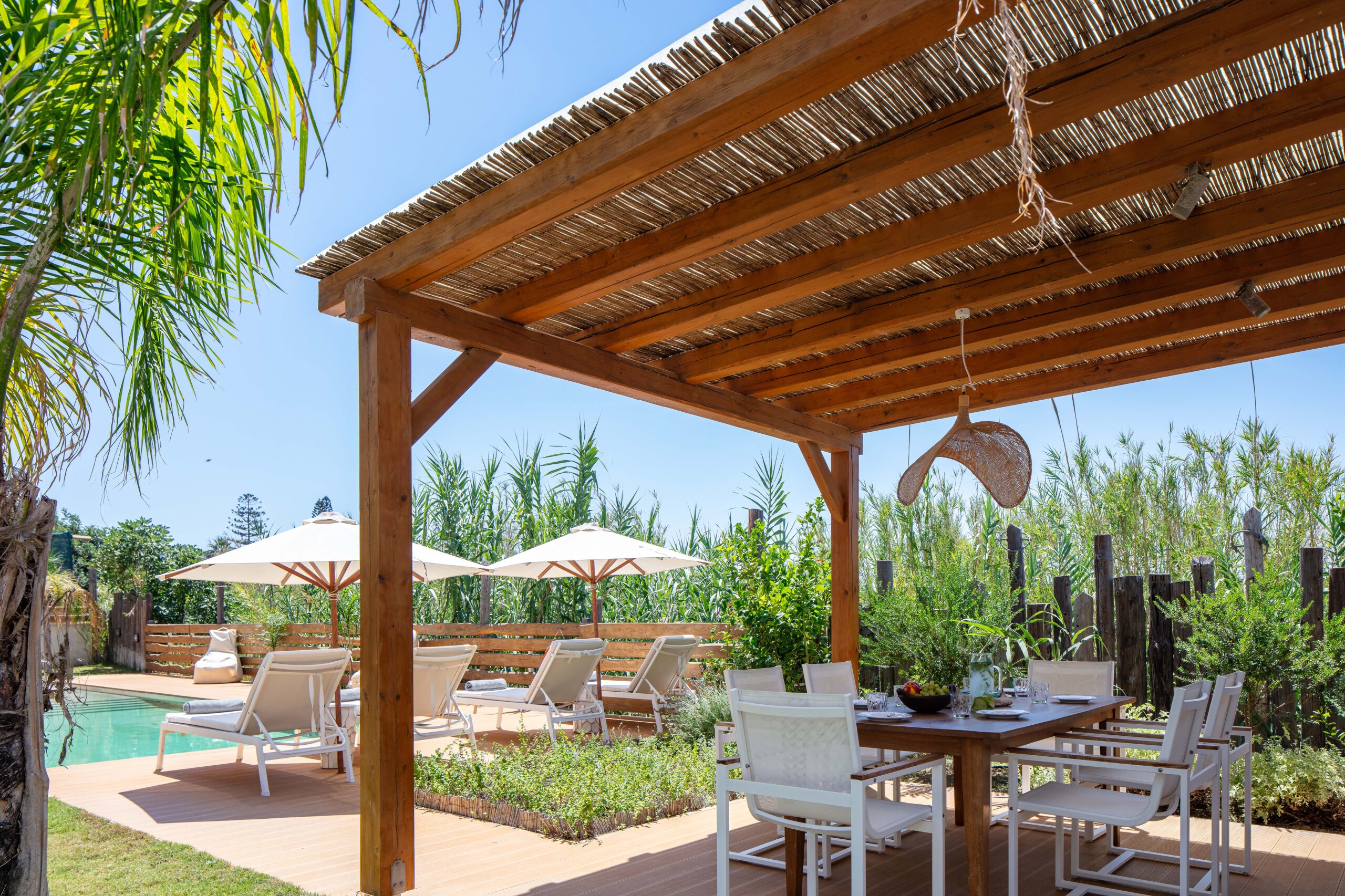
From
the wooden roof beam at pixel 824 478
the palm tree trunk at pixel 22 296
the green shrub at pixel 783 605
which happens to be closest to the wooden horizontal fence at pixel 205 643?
the green shrub at pixel 783 605

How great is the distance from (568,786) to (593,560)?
3.49 m

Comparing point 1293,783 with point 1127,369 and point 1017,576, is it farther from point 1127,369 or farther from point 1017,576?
point 1127,369

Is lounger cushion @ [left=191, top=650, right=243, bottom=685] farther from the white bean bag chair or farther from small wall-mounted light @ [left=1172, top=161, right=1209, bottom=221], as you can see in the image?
small wall-mounted light @ [left=1172, top=161, right=1209, bottom=221]

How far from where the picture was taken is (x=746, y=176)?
12.4 ft

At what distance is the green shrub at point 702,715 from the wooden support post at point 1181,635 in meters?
3.08

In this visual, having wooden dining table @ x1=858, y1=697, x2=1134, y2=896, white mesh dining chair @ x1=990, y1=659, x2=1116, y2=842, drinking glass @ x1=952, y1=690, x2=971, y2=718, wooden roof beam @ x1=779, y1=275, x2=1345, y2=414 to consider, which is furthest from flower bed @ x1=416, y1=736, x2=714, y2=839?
wooden roof beam @ x1=779, y1=275, x2=1345, y2=414

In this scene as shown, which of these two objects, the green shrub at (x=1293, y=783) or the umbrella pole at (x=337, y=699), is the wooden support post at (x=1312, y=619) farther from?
the umbrella pole at (x=337, y=699)

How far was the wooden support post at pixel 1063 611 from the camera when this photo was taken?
695 centimetres

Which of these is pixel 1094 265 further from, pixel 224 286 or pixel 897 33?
pixel 224 286

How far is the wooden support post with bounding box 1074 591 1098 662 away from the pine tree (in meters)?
49.5

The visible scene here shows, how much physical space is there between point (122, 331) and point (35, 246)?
0.42m

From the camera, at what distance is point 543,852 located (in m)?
4.77

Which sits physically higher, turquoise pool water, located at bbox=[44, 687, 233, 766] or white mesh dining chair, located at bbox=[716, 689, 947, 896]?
white mesh dining chair, located at bbox=[716, 689, 947, 896]

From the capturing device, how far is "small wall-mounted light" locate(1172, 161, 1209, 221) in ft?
11.5
